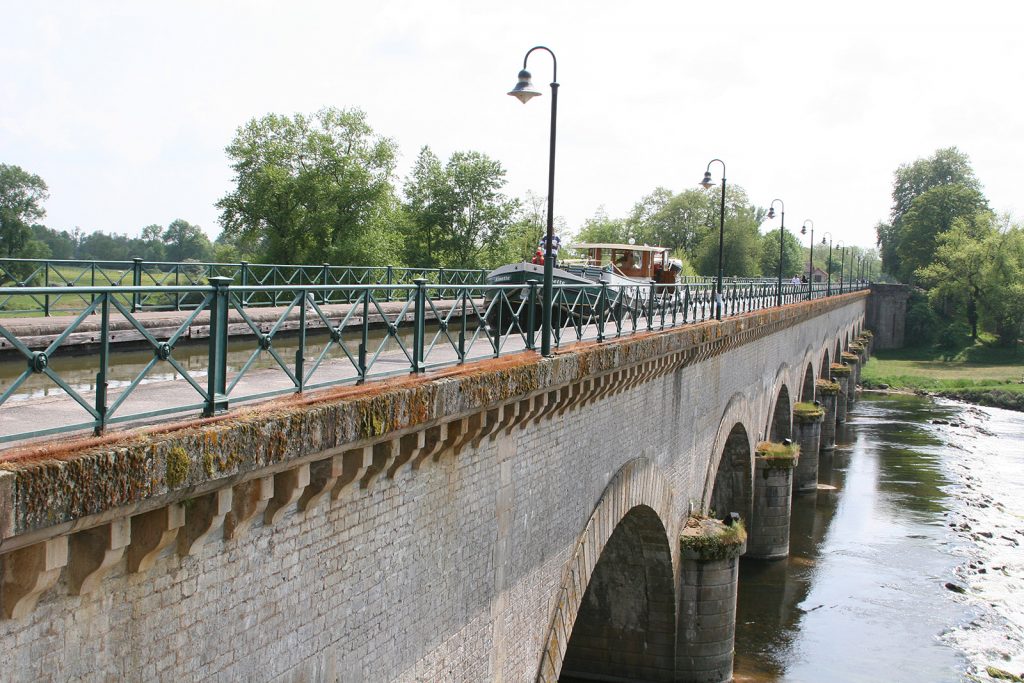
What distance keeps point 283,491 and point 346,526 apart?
0.90m

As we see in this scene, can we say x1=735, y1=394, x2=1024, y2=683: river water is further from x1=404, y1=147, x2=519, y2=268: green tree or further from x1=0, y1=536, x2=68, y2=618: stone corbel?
x1=404, y1=147, x2=519, y2=268: green tree

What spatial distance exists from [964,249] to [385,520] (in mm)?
84064

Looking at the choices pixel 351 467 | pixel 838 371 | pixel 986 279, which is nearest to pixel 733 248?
pixel 986 279

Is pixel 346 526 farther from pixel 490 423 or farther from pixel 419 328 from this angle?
pixel 490 423

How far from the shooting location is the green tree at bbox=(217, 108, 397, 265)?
1672 inches

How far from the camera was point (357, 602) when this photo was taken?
6.81 m

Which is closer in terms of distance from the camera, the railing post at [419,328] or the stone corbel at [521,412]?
the railing post at [419,328]

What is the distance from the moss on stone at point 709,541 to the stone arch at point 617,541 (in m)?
0.65

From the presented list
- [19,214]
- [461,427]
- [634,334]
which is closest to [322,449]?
[461,427]

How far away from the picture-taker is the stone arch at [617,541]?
10992 mm

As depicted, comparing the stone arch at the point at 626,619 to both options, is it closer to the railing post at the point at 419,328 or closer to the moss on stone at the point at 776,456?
the moss on stone at the point at 776,456

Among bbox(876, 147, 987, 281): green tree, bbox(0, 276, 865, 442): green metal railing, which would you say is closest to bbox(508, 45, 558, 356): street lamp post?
bbox(0, 276, 865, 442): green metal railing

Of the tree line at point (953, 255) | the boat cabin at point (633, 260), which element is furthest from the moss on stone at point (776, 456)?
the tree line at point (953, 255)

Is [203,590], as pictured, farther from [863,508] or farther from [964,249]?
[964,249]
